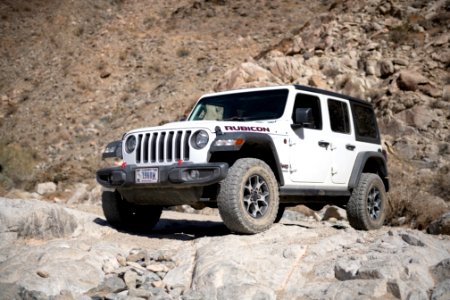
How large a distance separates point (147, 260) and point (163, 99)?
18.8 meters

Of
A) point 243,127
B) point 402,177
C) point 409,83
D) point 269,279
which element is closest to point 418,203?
point 402,177

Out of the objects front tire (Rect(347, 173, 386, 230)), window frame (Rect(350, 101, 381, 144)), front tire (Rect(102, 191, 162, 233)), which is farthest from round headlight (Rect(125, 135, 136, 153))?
window frame (Rect(350, 101, 381, 144))

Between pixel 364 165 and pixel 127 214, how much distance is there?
3709 millimetres

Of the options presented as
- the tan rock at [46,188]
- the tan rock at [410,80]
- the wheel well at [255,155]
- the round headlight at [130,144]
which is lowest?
→ the tan rock at [46,188]

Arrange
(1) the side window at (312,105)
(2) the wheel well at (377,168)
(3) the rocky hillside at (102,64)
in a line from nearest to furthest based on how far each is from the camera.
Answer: (1) the side window at (312,105)
(2) the wheel well at (377,168)
(3) the rocky hillside at (102,64)

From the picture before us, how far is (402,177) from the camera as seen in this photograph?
15.1 m

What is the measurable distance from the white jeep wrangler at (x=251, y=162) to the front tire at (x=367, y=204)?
0.05 ft

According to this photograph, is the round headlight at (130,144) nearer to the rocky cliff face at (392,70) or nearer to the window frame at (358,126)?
the window frame at (358,126)

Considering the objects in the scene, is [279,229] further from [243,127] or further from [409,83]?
[409,83]

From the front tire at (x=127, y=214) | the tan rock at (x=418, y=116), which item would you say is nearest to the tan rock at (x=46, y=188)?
the front tire at (x=127, y=214)

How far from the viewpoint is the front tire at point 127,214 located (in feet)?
23.3

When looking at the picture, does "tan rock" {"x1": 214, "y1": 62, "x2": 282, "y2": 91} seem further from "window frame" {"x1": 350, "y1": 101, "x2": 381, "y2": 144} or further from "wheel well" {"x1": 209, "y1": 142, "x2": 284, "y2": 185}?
"wheel well" {"x1": 209, "y1": 142, "x2": 284, "y2": 185}

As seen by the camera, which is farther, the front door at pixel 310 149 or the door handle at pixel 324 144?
the door handle at pixel 324 144

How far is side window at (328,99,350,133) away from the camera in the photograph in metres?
7.89
